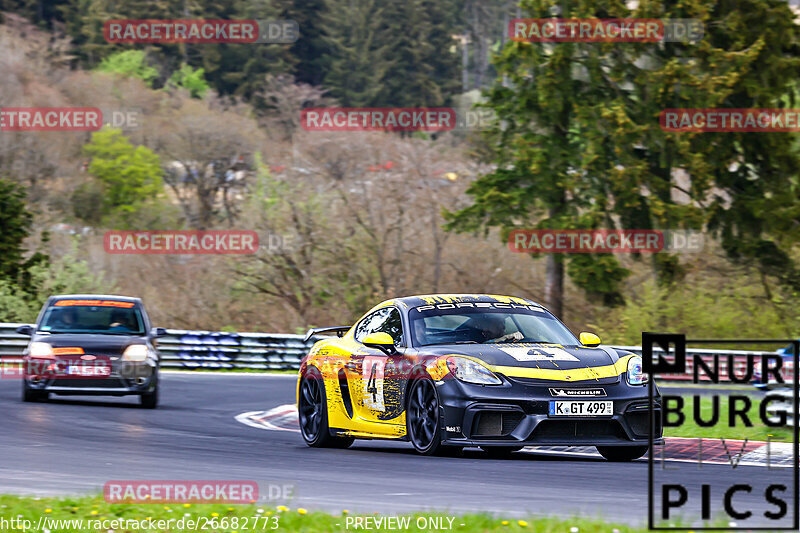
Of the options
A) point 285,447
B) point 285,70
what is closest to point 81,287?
point 285,447

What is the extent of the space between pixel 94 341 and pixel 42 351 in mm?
714

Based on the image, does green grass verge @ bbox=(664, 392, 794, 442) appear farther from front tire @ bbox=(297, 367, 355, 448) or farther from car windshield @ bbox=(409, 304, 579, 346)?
front tire @ bbox=(297, 367, 355, 448)

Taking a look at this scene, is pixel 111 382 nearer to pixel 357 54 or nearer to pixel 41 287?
pixel 41 287

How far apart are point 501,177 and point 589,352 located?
2493 cm

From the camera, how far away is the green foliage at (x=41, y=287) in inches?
1367

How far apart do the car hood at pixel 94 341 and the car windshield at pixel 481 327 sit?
255 inches

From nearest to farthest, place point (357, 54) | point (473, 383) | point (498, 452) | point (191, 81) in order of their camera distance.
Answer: point (473, 383)
point (498, 452)
point (191, 81)
point (357, 54)

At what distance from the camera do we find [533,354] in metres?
11.9

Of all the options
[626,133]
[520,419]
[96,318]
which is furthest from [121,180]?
[520,419]

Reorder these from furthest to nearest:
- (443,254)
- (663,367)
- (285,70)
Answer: (285,70)
(443,254)
(663,367)

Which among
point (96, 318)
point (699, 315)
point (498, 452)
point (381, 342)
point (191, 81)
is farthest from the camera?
point (191, 81)

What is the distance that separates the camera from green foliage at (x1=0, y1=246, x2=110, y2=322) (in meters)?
34.7

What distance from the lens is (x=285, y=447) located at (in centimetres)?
1355

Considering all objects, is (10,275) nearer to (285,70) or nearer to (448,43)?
(285,70)
